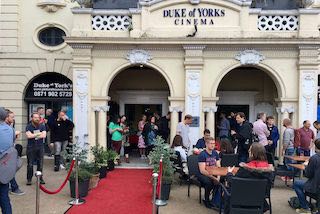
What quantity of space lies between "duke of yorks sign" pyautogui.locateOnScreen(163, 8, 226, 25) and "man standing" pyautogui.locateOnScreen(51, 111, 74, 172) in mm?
4565

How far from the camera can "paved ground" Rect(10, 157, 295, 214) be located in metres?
7.61

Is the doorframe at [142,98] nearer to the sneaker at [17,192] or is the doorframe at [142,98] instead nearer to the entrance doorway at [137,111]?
the entrance doorway at [137,111]

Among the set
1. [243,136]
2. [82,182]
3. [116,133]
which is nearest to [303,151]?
[243,136]

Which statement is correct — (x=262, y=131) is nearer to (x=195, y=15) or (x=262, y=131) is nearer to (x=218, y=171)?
(x=218, y=171)

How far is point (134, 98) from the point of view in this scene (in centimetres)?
1487

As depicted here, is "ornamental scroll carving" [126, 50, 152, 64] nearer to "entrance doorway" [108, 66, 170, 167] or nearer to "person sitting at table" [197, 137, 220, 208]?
"entrance doorway" [108, 66, 170, 167]

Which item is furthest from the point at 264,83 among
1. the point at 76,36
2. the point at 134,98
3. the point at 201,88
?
the point at 76,36

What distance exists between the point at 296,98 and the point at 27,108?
10.1 metres

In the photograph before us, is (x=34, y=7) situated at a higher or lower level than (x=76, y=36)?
higher

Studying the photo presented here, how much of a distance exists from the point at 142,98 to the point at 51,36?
4.31 metres

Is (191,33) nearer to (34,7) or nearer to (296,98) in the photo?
(296,98)

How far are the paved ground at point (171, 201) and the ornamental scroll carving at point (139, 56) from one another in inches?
164

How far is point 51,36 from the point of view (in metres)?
14.9

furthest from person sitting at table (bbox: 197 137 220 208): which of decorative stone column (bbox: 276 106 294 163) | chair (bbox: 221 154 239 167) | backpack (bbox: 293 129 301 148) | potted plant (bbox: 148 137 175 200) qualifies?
decorative stone column (bbox: 276 106 294 163)
